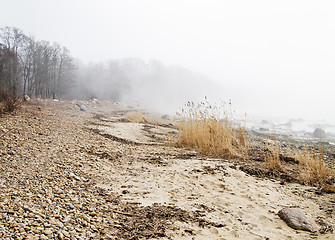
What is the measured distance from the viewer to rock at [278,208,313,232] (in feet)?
7.62

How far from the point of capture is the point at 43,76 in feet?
75.7

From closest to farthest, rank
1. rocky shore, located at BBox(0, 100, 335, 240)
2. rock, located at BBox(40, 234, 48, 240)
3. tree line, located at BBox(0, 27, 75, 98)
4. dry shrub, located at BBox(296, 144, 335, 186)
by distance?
rock, located at BBox(40, 234, 48, 240), rocky shore, located at BBox(0, 100, 335, 240), dry shrub, located at BBox(296, 144, 335, 186), tree line, located at BBox(0, 27, 75, 98)

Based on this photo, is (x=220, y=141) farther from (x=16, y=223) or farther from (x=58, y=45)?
(x=58, y=45)

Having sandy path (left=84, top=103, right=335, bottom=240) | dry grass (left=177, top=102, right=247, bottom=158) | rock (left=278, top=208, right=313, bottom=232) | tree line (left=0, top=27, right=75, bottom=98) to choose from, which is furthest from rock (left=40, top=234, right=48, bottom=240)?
tree line (left=0, top=27, right=75, bottom=98)

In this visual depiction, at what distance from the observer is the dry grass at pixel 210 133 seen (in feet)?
18.1

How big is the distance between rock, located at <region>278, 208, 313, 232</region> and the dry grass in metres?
2.76

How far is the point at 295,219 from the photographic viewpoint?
2.39 metres

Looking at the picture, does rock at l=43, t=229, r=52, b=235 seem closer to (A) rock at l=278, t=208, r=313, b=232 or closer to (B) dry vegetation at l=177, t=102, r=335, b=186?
(A) rock at l=278, t=208, r=313, b=232

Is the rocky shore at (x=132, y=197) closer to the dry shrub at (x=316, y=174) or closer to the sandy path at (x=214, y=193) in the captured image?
the sandy path at (x=214, y=193)

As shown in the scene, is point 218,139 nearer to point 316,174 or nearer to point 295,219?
point 316,174

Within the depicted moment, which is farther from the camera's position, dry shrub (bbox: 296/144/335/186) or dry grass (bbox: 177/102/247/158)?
dry grass (bbox: 177/102/247/158)

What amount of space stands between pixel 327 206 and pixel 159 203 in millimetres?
2307

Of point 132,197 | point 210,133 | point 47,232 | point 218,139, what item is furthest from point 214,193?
point 210,133

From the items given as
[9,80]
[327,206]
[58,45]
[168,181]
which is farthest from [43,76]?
[327,206]
